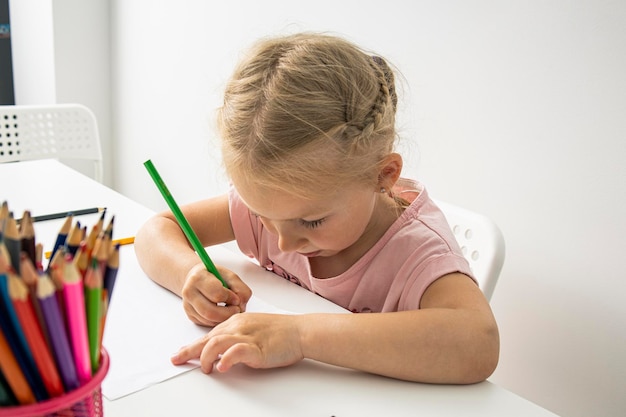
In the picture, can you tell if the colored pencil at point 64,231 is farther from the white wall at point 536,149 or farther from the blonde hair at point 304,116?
the white wall at point 536,149

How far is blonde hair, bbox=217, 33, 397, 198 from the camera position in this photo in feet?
2.17

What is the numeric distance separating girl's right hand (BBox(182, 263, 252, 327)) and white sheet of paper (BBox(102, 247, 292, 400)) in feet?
0.05

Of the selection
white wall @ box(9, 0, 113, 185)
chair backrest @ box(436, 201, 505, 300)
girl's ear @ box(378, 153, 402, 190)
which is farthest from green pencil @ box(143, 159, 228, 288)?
white wall @ box(9, 0, 113, 185)

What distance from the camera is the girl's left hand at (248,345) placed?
0.60 meters

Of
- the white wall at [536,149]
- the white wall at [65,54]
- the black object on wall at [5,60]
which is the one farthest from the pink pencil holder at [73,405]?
the black object on wall at [5,60]

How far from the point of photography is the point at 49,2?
2.25 m

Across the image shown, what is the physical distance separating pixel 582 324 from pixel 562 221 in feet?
0.61

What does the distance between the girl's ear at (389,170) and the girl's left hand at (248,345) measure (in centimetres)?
21

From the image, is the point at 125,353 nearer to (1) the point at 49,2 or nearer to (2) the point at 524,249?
(2) the point at 524,249

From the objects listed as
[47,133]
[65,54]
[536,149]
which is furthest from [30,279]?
[65,54]

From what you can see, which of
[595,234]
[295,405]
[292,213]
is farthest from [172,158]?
[295,405]

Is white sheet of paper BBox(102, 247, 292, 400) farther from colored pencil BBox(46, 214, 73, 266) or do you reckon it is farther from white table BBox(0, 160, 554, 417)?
colored pencil BBox(46, 214, 73, 266)

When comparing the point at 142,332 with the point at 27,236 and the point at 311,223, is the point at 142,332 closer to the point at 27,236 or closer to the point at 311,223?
the point at 311,223

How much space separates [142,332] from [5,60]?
2.27 meters
